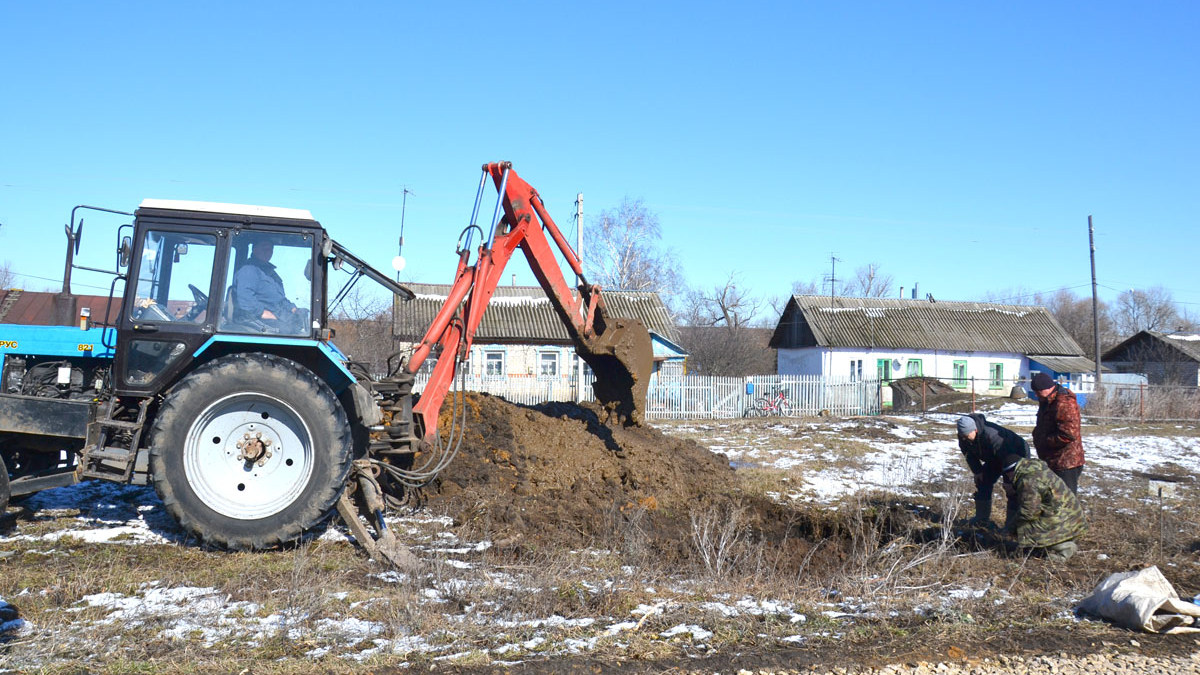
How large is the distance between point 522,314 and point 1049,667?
26.9m

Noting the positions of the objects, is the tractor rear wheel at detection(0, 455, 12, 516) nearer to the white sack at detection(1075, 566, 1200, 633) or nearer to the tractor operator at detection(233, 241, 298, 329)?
the tractor operator at detection(233, 241, 298, 329)

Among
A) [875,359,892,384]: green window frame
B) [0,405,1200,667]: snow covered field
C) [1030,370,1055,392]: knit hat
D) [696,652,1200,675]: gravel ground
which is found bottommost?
[696,652,1200,675]: gravel ground

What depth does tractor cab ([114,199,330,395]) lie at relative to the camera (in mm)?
6641

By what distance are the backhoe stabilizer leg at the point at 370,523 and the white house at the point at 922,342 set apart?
29.9 meters

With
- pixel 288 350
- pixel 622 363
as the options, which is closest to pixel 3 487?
pixel 288 350

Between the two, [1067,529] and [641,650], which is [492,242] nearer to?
[641,650]

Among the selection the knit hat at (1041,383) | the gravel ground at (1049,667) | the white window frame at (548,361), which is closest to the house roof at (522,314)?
the white window frame at (548,361)

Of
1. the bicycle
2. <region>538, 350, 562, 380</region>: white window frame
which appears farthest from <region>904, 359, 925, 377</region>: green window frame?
<region>538, 350, 562, 380</region>: white window frame

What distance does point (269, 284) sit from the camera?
22.7 feet

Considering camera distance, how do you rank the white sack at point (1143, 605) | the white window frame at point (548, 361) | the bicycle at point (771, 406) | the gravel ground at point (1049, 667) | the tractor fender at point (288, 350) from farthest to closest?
the white window frame at point (548, 361)
the bicycle at point (771, 406)
the tractor fender at point (288, 350)
the white sack at point (1143, 605)
the gravel ground at point (1049, 667)

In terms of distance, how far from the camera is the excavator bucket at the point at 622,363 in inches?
359

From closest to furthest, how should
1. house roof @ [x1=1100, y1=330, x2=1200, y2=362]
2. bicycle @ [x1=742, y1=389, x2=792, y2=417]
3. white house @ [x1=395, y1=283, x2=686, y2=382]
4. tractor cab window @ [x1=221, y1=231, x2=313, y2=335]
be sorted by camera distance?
tractor cab window @ [x1=221, y1=231, x2=313, y2=335], bicycle @ [x1=742, y1=389, x2=792, y2=417], white house @ [x1=395, y1=283, x2=686, y2=382], house roof @ [x1=1100, y1=330, x2=1200, y2=362]

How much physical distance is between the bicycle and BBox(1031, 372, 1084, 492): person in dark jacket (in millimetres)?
18984

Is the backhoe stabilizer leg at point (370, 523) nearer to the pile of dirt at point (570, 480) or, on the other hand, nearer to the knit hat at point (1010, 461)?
the pile of dirt at point (570, 480)
